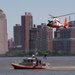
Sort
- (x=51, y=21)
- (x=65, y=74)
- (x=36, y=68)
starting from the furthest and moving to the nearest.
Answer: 1. (x=36, y=68)
2. (x=65, y=74)
3. (x=51, y=21)

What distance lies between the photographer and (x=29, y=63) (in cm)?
12312

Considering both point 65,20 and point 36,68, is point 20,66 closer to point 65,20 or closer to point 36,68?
point 36,68

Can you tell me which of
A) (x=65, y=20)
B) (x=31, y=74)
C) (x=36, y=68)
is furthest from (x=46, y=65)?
(x=65, y=20)

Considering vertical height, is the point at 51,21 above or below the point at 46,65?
above

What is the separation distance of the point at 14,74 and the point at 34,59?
18291 mm

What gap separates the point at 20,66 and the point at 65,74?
24.6m

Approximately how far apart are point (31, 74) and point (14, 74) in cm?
317

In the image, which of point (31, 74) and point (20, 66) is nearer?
point (31, 74)

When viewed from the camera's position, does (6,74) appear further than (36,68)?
No

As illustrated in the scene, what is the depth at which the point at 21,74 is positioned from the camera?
105m

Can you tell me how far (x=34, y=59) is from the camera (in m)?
123

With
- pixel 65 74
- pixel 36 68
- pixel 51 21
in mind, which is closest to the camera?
pixel 51 21

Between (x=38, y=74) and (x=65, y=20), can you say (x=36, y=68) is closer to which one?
(x=38, y=74)

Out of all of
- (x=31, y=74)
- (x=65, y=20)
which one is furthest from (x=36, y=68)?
(x=65, y=20)
